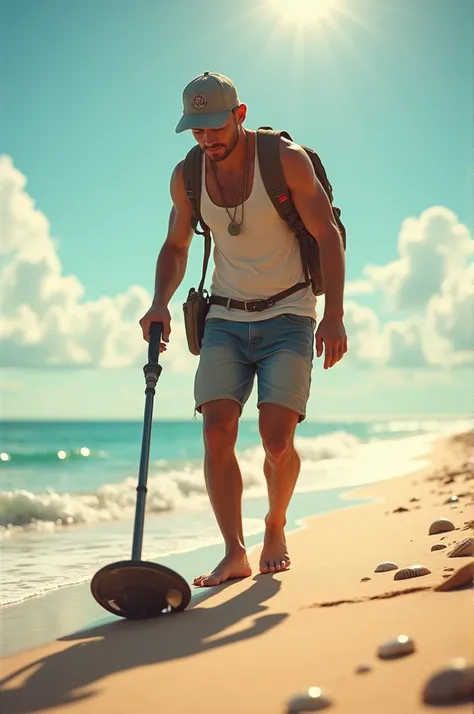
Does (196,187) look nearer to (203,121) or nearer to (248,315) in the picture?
(203,121)

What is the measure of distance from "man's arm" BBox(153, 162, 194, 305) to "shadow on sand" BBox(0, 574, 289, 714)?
69.2 inches

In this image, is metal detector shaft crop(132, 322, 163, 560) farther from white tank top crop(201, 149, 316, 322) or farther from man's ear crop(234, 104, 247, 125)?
man's ear crop(234, 104, 247, 125)

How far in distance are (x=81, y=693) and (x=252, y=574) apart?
1.86m

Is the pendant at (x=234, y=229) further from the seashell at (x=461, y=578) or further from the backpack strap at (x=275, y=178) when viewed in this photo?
the seashell at (x=461, y=578)

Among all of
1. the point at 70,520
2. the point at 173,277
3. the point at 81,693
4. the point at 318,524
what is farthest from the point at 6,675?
the point at 70,520

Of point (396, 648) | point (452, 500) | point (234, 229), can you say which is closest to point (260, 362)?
point (234, 229)

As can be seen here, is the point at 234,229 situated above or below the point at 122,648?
above

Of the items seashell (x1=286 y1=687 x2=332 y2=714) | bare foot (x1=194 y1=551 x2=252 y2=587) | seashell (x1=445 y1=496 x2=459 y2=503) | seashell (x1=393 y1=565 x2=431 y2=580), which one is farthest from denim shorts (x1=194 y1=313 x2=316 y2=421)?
seashell (x1=445 y1=496 x2=459 y2=503)

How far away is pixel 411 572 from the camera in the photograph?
3.48 metres

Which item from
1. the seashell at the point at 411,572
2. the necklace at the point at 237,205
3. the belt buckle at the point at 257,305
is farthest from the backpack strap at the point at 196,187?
the seashell at the point at 411,572

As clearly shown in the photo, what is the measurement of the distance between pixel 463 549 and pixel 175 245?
2130 mm

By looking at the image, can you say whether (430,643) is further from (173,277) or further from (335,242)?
(173,277)

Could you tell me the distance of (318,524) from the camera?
623 cm

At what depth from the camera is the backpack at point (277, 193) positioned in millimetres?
4129
